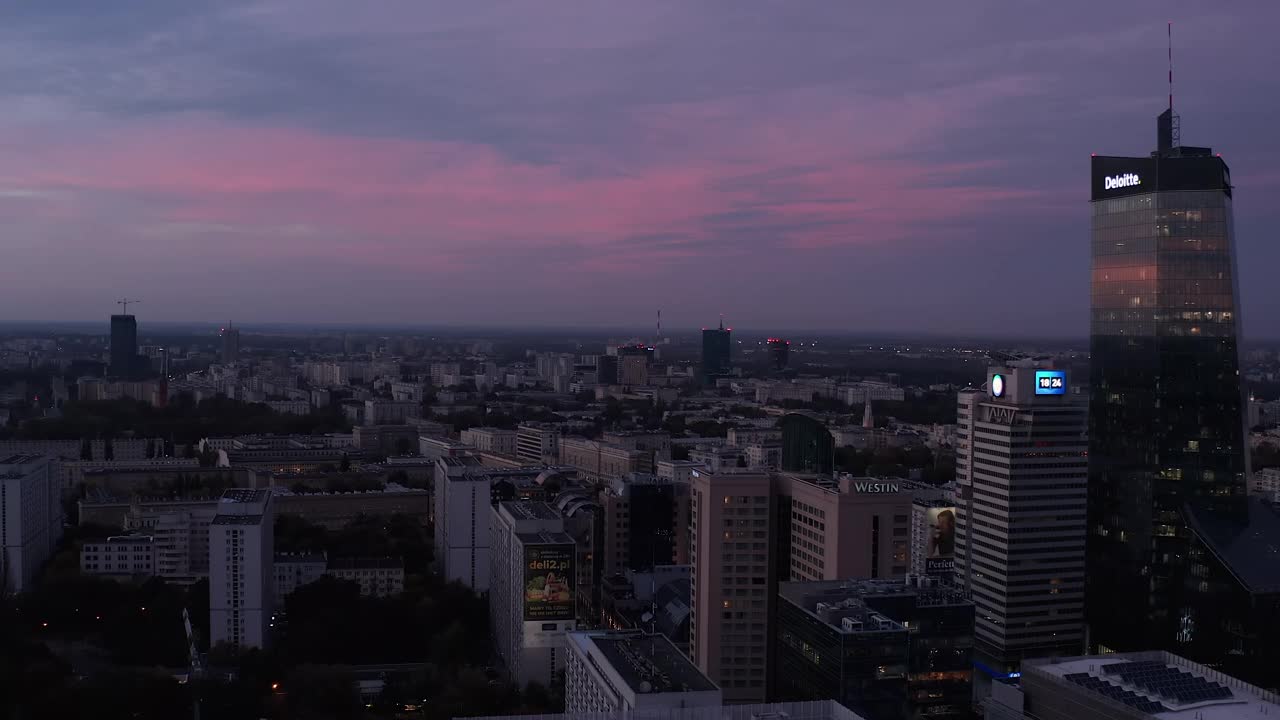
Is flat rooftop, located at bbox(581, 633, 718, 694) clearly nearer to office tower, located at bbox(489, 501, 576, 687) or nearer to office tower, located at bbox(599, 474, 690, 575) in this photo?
office tower, located at bbox(489, 501, 576, 687)

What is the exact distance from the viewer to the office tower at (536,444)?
2291 inches

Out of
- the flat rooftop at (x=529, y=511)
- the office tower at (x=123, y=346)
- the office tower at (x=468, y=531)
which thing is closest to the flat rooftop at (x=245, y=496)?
the office tower at (x=468, y=531)

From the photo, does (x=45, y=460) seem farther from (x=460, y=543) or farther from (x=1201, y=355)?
(x=1201, y=355)

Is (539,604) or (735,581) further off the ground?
(735,581)

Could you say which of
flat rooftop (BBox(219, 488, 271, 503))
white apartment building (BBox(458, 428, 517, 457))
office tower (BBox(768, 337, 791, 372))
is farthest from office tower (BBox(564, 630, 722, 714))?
office tower (BBox(768, 337, 791, 372))

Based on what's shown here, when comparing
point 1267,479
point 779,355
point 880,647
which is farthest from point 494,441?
point 880,647

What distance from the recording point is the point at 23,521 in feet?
99.3

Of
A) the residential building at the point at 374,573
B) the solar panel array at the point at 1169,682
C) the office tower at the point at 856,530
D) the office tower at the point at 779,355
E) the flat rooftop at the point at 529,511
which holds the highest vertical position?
the office tower at the point at 779,355

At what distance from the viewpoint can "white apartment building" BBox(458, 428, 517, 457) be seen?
61062 millimetres

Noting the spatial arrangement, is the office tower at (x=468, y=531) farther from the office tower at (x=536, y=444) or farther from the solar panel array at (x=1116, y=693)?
the office tower at (x=536, y=444)

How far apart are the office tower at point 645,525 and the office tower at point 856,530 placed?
35.0 feet

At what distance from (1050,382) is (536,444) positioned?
3681 cm

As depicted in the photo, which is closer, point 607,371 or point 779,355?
point 607,371

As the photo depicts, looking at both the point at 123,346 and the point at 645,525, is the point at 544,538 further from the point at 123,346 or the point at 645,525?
the point at 123,346
